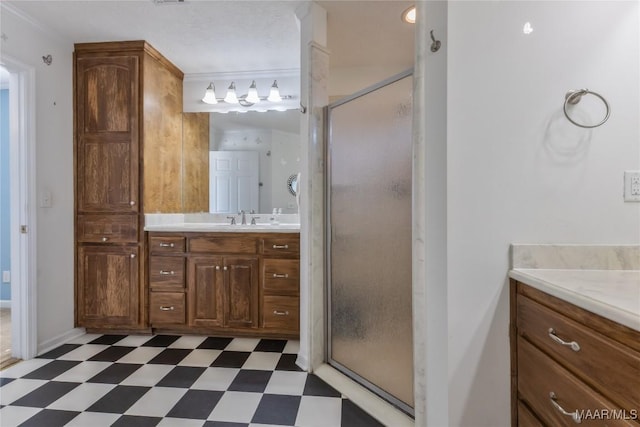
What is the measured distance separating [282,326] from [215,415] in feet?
2.88

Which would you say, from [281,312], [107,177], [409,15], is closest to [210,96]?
[107,177]

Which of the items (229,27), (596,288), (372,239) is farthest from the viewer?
(229,27)

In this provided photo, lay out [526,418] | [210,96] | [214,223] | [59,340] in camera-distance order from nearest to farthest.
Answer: [526,418] < [59,340] < [210,96] < [214,223]

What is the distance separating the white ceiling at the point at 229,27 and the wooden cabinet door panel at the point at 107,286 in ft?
5.40

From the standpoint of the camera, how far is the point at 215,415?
1.53 meters

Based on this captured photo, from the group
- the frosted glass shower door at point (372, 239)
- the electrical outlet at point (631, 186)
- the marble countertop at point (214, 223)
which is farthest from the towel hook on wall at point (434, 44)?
the marble countertop at point (214, 223)

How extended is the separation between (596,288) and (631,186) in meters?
0.53

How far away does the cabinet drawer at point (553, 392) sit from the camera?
0.74m

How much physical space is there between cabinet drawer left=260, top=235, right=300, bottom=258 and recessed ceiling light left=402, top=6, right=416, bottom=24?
1713 mm

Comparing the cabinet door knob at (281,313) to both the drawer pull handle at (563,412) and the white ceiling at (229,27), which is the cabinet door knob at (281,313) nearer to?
the drawer pull handle at (563,412)

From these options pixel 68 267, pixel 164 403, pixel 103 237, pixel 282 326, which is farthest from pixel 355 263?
pixel 68 267

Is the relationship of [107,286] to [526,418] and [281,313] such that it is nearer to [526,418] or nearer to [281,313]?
[281,313]

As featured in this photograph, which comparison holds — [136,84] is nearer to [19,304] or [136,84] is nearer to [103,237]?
[103,237]

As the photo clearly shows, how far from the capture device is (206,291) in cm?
246
